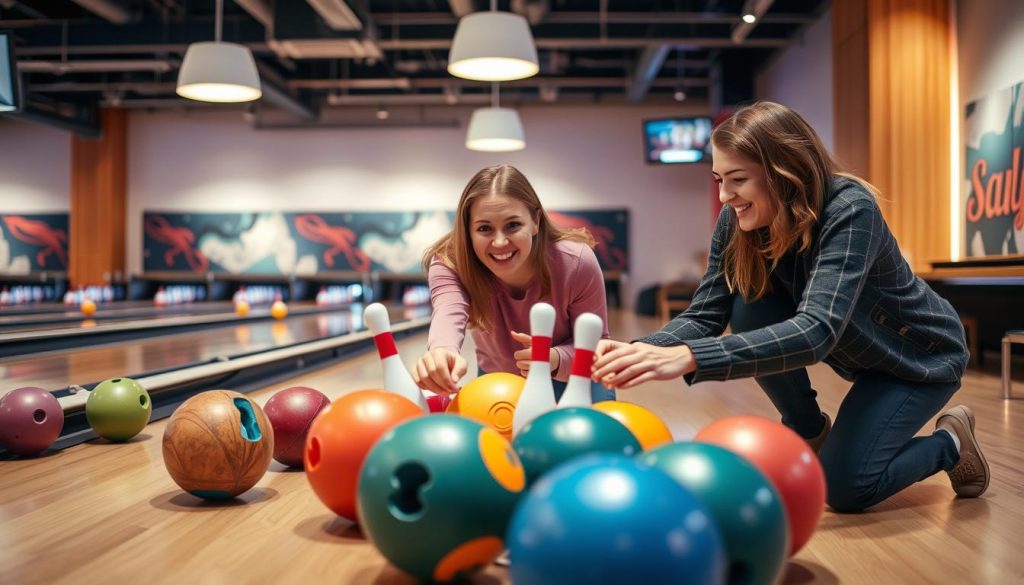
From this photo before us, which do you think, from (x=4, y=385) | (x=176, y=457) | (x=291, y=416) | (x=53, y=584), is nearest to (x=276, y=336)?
(x=4, y=385)

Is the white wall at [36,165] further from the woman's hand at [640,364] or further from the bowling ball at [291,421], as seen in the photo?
the woman's hand at [640,364]

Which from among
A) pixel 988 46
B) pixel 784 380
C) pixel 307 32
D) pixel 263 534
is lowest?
pixel 263 534

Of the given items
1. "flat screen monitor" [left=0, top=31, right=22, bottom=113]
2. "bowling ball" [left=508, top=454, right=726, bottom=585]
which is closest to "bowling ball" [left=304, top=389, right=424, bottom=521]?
"bowling ball" [left=508, top=454, right=726, bottom=585]

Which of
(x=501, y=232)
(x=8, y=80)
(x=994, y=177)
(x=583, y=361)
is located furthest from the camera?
(x=994, y=177)

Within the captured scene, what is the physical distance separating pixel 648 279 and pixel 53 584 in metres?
9.83

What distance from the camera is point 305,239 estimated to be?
1088 cm

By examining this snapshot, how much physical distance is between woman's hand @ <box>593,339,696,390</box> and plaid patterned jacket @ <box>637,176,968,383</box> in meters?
0.04

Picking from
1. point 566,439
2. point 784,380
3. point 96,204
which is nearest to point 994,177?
point 784,380

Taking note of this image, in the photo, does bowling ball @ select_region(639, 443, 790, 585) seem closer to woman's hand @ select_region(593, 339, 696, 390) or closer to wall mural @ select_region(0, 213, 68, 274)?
woman's hand @ select_region(593, 339, 696, 390)

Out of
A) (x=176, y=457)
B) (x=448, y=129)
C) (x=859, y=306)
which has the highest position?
(x=448, y=129)

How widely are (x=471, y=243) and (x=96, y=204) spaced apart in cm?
1033

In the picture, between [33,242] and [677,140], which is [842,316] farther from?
[33,242]

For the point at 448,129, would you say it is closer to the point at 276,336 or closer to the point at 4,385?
the point at 276,336

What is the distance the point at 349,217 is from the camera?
1081 cm
